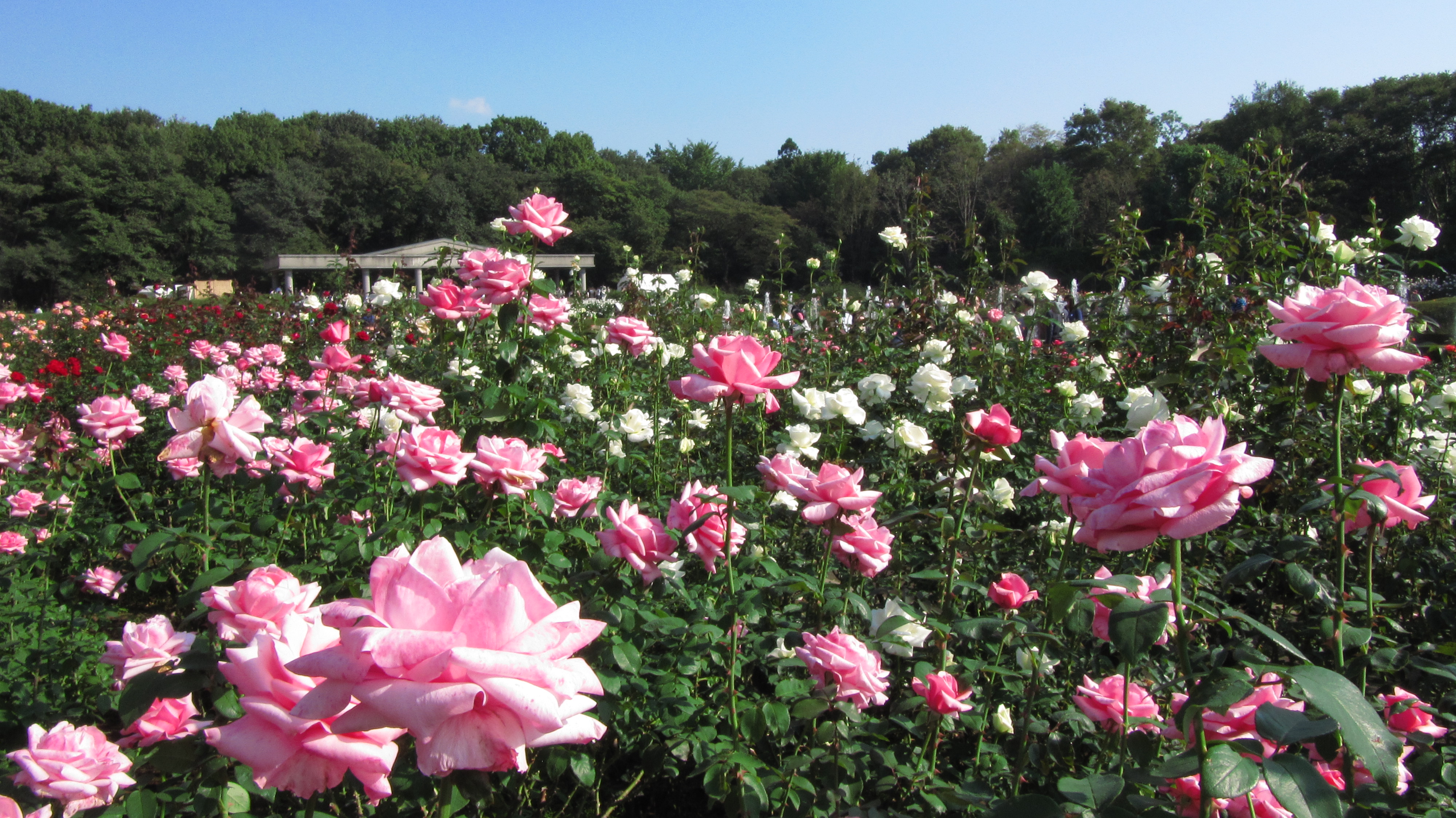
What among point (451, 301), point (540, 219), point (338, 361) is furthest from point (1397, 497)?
point (338, 361)

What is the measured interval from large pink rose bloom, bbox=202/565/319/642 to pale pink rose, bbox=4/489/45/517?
217 cm

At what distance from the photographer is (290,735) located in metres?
0.61

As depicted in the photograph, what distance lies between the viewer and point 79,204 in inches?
1399

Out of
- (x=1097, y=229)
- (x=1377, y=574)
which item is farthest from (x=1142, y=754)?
(x=1097, y=229)

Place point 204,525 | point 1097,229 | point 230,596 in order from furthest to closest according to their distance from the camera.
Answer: point 1097,229
point 204,525
point 230,596

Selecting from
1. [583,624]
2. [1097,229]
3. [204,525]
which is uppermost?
[1097,229]

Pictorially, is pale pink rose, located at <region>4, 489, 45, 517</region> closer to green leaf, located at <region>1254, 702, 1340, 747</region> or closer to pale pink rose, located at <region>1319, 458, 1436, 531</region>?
green leaf, located at <region>1254, 702, 1340, 747</region>

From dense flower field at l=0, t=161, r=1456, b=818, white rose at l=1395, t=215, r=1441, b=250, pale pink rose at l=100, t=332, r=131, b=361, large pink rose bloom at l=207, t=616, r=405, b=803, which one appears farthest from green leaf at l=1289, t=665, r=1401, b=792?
pale pink rose at l=100, t=332, r=131, b=361

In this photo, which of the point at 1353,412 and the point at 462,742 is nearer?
the point at 462,742

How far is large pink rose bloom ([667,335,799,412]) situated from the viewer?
133 cm

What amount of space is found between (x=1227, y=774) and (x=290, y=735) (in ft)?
2.74

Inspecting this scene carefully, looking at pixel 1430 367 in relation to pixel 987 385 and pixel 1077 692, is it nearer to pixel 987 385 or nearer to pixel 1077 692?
pixel 987 385

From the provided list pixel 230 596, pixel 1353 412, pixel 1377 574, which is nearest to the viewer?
pixel 230 596

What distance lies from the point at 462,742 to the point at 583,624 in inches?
4.5
